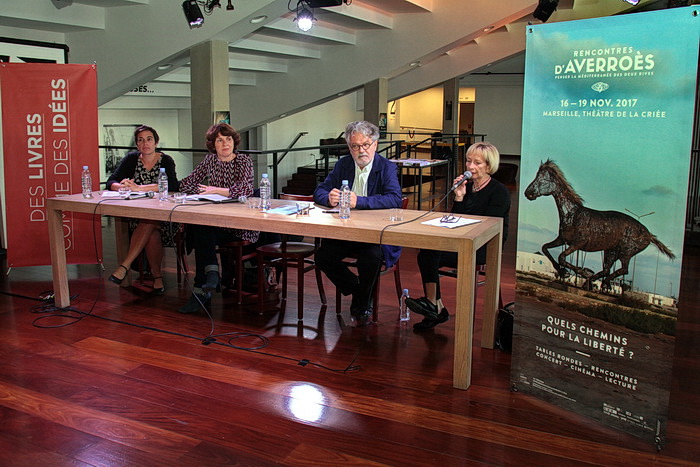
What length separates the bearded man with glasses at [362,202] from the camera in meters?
3.55

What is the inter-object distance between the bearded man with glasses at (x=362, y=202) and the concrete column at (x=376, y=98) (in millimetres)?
6757

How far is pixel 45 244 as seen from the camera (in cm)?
489

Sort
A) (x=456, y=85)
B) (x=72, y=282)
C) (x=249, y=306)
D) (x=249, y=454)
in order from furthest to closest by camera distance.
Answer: (x=456, y=85) → (x=72, y=282) → (x=249, y=306) → (x=249, y=454)

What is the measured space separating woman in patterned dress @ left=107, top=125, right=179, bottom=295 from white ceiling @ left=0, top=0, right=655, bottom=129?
2.34 m

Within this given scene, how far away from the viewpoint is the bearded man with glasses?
3.55 meters

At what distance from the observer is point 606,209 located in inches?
96.7

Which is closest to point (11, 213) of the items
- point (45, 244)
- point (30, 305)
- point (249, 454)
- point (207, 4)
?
point (45, 244)

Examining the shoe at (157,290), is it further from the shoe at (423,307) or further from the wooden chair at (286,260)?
the shoe at (423,307)

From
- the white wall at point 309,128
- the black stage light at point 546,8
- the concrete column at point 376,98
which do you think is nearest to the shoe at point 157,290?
the black stage light at point 546,8

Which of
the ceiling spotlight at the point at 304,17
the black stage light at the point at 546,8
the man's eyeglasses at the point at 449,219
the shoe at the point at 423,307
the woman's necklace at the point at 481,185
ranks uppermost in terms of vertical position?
the black stage light at the point at 546,8

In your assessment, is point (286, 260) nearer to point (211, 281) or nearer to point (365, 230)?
point (211, 281)

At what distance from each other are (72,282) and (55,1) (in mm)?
2829

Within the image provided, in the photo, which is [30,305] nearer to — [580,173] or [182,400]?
[182,400]

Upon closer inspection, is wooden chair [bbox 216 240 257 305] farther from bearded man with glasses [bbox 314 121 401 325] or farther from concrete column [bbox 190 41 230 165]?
concrete column [bbox 190 41 230 165]
